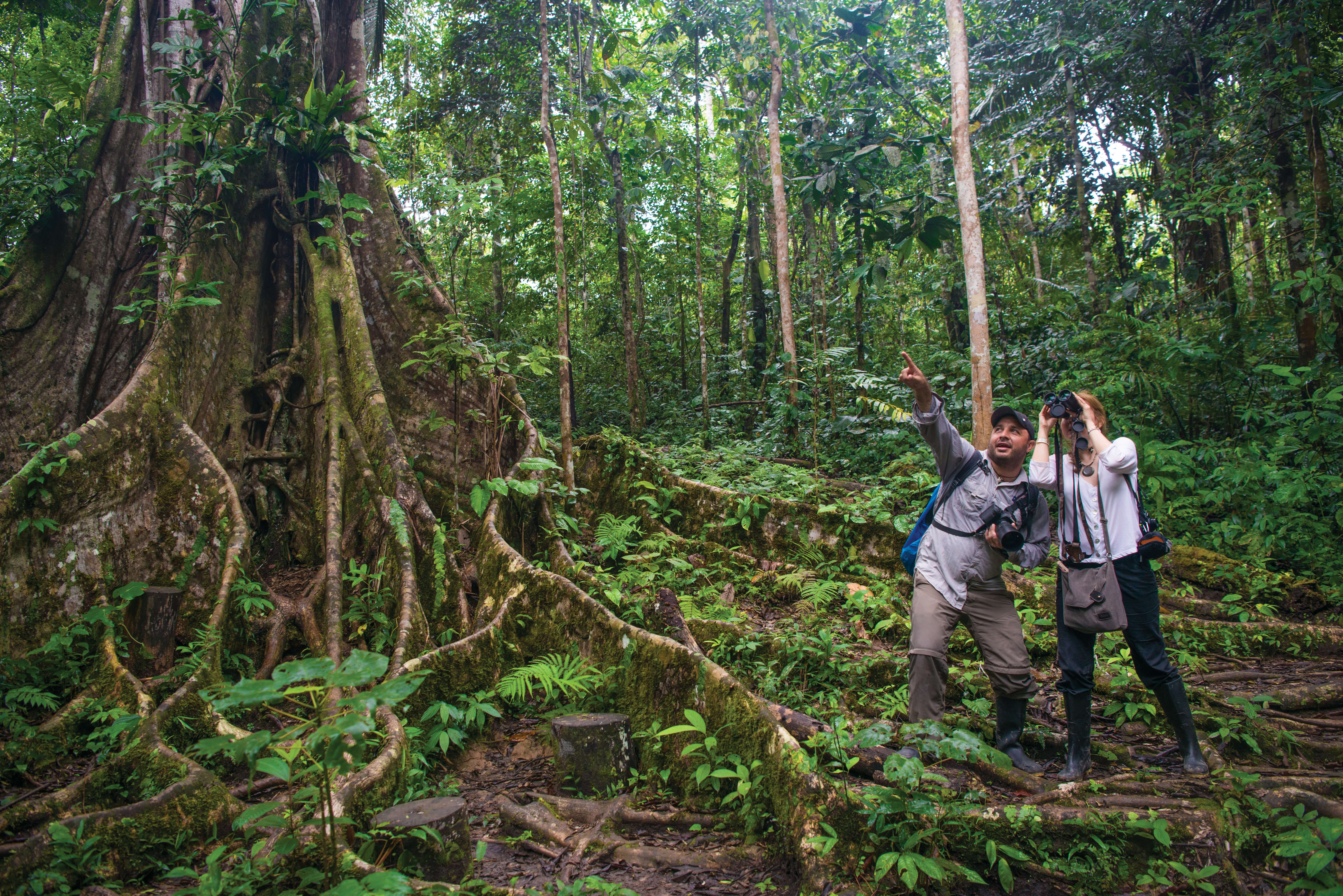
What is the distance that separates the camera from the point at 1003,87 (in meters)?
11.6

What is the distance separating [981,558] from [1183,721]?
1313 mm

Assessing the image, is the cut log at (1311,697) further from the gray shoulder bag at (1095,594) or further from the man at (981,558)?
the man at (981,558)

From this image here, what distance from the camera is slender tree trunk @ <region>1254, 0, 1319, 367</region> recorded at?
732cm

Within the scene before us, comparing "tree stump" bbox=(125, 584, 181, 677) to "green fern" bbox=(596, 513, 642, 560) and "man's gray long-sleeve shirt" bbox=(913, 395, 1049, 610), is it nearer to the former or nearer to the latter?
"green fern" bbox=(596, 513, 642, 560)

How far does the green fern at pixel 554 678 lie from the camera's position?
165 inches

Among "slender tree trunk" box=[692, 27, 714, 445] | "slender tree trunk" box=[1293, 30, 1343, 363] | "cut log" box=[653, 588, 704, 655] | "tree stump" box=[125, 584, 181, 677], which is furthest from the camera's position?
"slender tree trunk" box=[692, 27, 714, 445]

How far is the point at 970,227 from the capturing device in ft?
24.2

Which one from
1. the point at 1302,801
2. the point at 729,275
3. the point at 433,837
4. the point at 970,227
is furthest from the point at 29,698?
the point at 729,275

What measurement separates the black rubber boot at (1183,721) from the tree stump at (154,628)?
18.7 feet

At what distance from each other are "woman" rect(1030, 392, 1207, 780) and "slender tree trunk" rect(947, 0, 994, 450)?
3441 millimetres

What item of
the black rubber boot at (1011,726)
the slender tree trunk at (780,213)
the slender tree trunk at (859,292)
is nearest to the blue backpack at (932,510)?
the black rubber boot at (1011,726)

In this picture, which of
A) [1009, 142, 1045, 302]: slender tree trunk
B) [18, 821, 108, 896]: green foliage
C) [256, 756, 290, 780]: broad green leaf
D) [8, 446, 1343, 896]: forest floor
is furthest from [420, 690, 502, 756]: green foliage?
[1009, 142, 1045, 302]: slender tree trunk

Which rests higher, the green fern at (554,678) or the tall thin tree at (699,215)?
the tall thin tree at (699,215)

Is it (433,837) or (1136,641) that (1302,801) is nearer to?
(1136,641)
